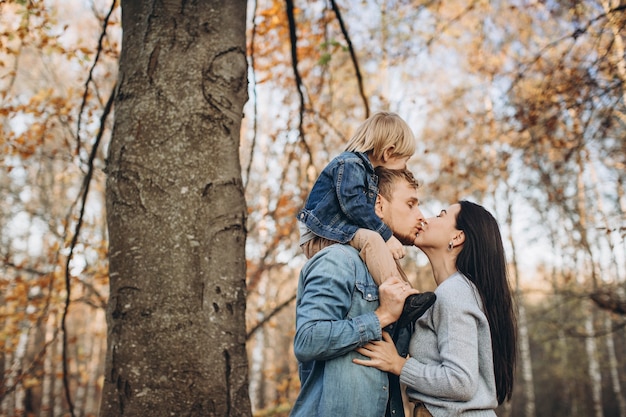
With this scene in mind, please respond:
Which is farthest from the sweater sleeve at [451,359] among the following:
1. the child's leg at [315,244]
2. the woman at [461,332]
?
the child's leg at [315,244]

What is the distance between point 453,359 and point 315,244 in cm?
75

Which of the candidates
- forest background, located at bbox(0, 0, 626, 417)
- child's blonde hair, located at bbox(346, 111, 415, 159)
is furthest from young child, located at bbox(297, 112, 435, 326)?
forest background, located at bbox(0, 0, 626, 417)

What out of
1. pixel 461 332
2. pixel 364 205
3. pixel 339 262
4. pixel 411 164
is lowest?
pixel 461 332

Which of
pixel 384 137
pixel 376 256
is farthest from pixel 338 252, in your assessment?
pixel 384 137

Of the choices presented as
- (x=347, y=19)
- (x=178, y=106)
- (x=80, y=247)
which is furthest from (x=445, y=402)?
(x=347, y=19)

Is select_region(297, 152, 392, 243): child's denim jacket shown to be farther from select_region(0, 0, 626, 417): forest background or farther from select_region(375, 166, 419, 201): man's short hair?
select_region(0, 0, 626, 417): forest background

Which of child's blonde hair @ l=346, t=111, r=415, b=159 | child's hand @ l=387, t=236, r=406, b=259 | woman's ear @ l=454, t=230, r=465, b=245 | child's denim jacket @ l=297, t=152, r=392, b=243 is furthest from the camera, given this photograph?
child's blonde hair @ l=346, t=111, r=415, b=159

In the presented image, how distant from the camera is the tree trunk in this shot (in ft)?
5.49

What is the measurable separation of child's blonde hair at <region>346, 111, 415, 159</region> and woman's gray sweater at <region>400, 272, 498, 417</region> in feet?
2.51

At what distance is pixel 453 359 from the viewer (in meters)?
1.89

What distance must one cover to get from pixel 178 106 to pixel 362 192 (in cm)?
90

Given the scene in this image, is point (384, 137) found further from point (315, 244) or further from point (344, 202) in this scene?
point (315, 244)

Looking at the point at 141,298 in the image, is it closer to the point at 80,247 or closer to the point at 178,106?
the point at 178,106

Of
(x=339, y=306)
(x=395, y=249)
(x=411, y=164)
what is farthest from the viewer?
(x=411, y=164)
